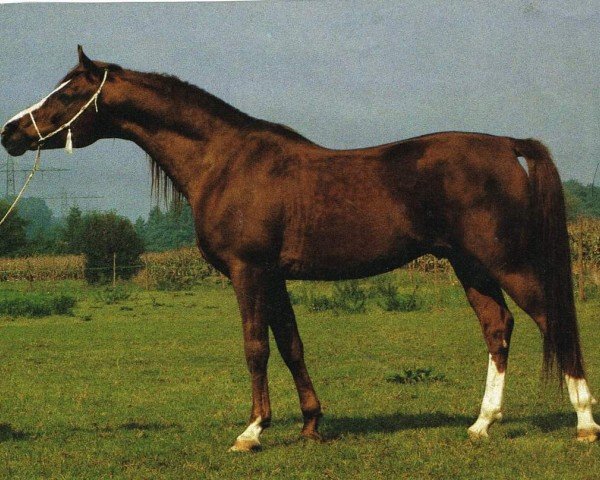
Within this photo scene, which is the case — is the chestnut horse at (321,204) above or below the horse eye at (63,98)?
below

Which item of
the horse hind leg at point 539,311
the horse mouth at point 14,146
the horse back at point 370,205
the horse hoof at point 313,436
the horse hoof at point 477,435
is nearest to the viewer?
the horse hind leg at point 539,311

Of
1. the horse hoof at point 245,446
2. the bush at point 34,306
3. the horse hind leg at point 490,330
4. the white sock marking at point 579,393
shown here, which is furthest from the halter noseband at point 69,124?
the bush at point 34,306

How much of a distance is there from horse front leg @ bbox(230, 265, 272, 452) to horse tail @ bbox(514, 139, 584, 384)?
2.13m

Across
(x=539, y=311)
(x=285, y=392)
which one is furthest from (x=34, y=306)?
(x=539, y=311)

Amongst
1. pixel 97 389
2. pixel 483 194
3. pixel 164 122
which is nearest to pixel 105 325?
pixel 97 389

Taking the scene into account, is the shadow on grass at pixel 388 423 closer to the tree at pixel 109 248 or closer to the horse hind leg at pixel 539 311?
the horse hind leg at pixel 539 311

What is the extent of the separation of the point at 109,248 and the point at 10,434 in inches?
984

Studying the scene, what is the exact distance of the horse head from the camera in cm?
630

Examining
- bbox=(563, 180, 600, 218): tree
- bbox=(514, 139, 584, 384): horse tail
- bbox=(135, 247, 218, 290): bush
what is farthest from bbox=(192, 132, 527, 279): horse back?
bbox=(135, 247, 218, 290): bush

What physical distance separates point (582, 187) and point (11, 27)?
23.2m

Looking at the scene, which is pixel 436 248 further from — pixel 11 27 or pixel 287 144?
pixel 11 27

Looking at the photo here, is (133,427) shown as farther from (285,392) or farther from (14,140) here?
(14,140)

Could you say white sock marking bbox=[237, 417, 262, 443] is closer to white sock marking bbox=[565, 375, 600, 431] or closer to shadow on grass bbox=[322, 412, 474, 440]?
shadow on grass bbox=[322, 412, 474, 440]

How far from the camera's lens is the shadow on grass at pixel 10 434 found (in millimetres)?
6797
